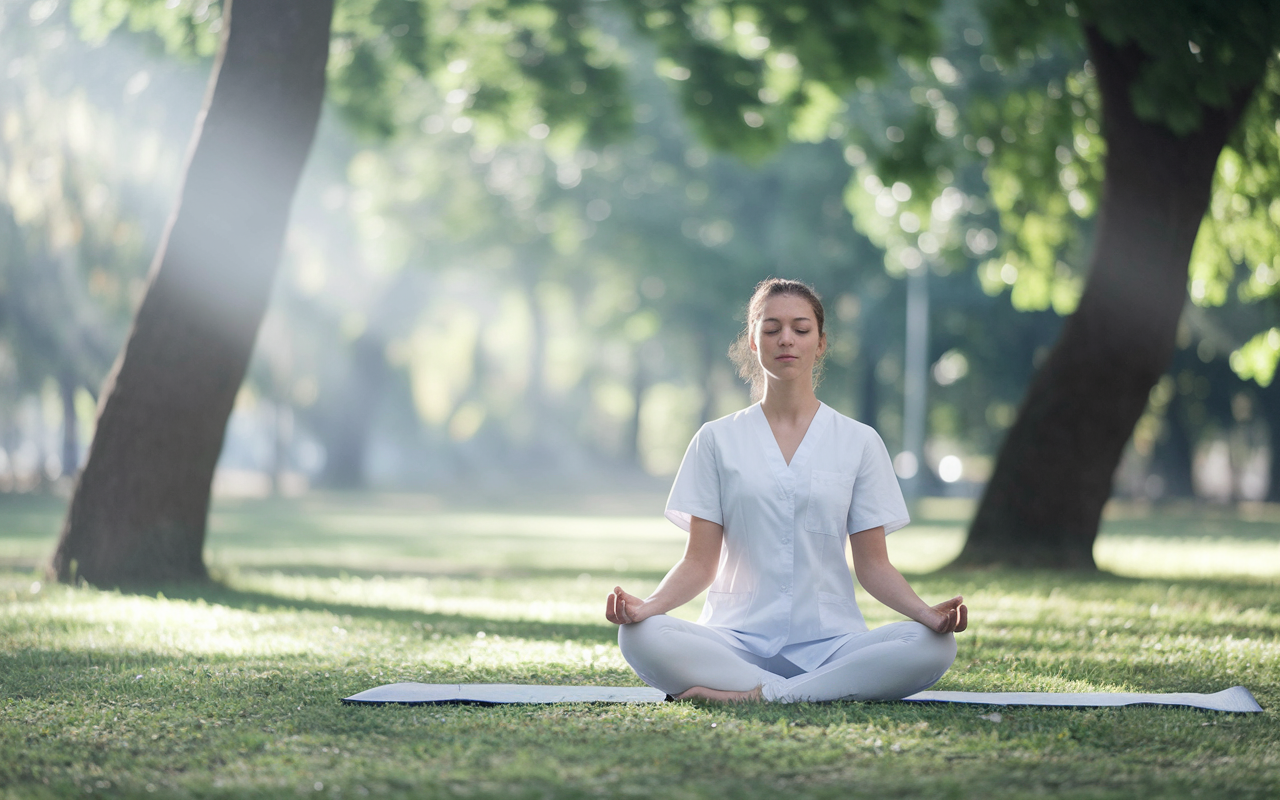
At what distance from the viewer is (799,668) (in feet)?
17.7

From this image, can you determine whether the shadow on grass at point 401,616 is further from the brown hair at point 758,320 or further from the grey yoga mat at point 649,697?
the brown hair at point 758,320

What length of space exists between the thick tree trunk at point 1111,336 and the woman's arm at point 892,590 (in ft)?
25.6

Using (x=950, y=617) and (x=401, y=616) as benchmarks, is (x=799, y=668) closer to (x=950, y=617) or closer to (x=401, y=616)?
(x=950, y=617)

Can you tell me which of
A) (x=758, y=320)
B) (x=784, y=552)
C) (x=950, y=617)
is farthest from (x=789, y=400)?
(x=950, y=617)

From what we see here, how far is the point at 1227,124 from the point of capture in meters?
12.3

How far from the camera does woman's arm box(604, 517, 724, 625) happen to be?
5168mm

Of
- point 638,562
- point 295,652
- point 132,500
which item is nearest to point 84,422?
point 638,562

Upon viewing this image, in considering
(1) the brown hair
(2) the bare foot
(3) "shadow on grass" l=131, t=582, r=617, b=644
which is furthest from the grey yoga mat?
(3) "shadow on grass" l=131, t=582, r=617, b=644

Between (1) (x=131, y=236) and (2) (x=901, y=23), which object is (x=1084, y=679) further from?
(1) (x=131, y=236)

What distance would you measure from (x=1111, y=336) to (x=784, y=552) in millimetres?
8338

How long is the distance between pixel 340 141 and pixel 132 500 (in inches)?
939

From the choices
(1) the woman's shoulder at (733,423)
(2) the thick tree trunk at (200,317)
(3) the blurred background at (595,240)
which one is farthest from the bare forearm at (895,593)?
(3) the blurred background at (595,240)

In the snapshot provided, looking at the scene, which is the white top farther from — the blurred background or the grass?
the blurred background

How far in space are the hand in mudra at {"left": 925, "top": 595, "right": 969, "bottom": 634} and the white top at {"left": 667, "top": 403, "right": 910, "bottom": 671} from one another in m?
0.43
